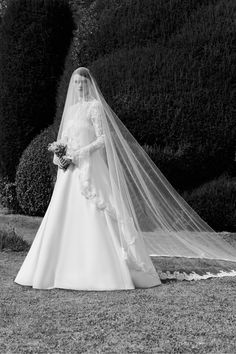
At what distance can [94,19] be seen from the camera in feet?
38.0

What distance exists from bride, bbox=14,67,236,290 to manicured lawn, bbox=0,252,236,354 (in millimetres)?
197

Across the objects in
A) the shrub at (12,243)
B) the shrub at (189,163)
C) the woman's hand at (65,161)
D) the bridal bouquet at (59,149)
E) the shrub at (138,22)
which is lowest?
the shrub at (12,243)

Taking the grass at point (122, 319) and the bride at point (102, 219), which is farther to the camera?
the bride at point (102, 219)

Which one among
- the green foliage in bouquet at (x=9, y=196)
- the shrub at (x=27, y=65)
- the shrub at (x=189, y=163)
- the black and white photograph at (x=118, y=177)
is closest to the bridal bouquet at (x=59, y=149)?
the black and white photograph at (x=118, y=177)

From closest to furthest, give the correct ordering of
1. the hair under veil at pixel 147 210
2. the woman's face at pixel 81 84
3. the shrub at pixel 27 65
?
1. the hair under veil at pixel 147 210
2. the woman's face at pixel 81 84
3. the shrub at pixel 27 65

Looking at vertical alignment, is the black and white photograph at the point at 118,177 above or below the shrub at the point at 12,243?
above

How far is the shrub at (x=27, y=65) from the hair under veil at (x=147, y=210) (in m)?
6.15

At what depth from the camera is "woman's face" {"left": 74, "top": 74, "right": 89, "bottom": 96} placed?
593cm

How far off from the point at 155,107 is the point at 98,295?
17.2ft

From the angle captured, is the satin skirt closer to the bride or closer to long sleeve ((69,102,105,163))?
the bride

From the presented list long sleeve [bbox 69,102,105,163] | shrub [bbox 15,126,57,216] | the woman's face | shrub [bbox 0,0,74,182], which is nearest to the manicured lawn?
long sleeve [bbox 69,102,105,163]

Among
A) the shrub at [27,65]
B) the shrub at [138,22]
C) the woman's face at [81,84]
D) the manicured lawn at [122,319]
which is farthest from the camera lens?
the shrub at [27,65]

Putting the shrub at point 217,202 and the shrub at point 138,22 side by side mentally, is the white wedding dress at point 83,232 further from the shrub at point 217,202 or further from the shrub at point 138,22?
the shrub at point 138,22

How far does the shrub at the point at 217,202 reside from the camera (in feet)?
32.8
